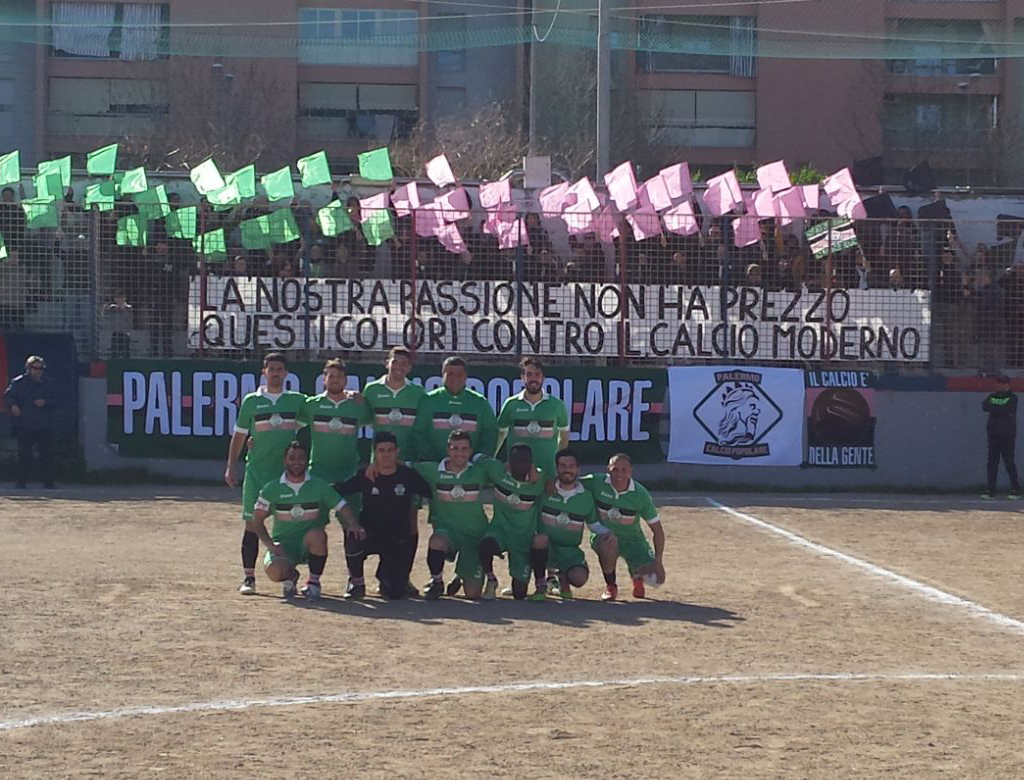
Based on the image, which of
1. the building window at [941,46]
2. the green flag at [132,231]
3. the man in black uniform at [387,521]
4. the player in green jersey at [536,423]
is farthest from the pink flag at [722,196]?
the building window at [941,46]

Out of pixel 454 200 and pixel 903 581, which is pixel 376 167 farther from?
pixel 903 581

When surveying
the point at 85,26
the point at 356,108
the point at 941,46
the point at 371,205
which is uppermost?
the point at 941,46

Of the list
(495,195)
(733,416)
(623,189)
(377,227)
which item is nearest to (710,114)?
(623,189)

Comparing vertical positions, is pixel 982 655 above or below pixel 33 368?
below

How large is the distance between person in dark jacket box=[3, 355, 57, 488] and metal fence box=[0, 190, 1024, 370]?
1.08 meters

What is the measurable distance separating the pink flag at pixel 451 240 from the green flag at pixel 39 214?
14.6ft

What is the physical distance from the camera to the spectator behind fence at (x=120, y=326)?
19.8m

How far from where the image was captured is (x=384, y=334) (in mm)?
19656

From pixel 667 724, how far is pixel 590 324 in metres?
12.7

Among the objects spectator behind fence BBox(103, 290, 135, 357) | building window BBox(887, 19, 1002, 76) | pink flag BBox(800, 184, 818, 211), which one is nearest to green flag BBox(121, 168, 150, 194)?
spectator behind fence BBox(103, 290, 135, 357)

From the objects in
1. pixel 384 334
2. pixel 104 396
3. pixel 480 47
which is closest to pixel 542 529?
pixel 384 334

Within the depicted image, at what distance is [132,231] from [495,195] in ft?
16.5

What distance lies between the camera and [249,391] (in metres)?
19.7

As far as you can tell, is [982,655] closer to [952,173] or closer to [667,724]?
[667,724]
